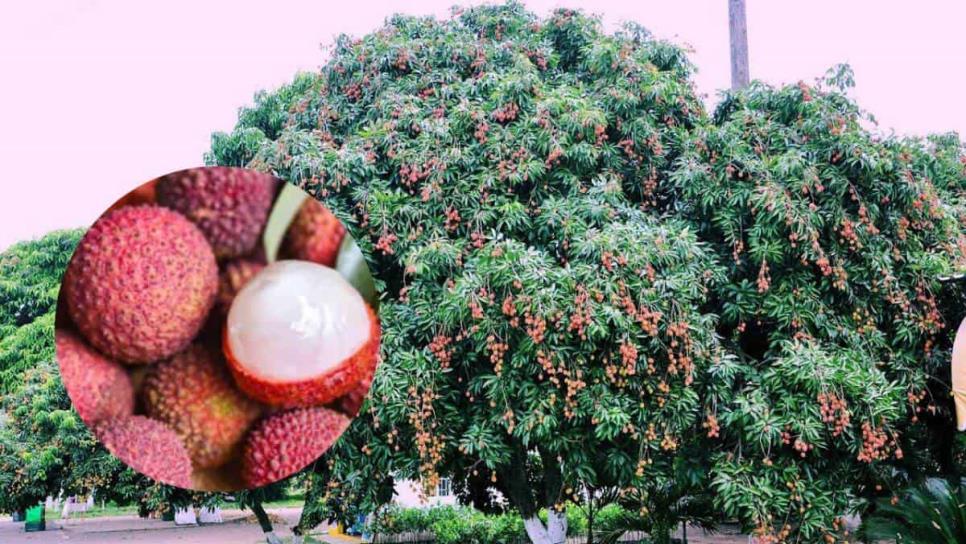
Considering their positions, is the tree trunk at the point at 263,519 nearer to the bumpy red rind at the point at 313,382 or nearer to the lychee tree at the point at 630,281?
the lychee tree at the point at 630,281

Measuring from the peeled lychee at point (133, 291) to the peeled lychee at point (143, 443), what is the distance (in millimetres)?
177

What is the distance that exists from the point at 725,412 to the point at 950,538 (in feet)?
6.29

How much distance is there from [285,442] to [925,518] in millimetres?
5957

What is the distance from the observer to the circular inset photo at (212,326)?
2.15 metres

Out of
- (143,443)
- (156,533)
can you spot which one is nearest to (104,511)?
(156,533)

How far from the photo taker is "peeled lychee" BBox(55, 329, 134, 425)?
2162mm

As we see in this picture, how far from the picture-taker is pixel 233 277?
87.0 inches

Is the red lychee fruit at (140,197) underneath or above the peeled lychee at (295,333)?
above

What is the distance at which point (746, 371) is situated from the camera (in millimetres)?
6480

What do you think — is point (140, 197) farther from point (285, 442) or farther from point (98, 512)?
point (98, 512)

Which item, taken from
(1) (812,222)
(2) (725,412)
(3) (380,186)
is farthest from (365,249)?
(1) (812,222)

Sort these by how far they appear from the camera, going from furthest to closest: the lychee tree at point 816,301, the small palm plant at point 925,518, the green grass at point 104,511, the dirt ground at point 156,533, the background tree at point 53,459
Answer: the green grass at point 104,511, the dirt ground at point 156,533, the background tree at point 53,459, the small palm plant at point 925,518, the lychee tree at point 816,301

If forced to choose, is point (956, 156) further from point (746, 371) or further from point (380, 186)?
point (380, 186)

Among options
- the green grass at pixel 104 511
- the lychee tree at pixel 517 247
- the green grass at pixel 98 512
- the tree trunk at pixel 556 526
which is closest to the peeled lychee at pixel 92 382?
the lychee tree at pixel 517 247
